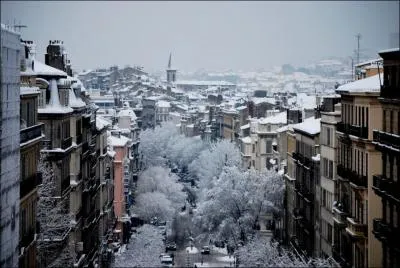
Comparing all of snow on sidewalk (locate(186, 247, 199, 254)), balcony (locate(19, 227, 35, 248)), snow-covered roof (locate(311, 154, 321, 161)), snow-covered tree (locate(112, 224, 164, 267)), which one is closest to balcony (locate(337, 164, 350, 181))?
snow-covered roof (locate(311, 154, 321, 161))

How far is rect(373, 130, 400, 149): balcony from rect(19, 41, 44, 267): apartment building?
1460cm

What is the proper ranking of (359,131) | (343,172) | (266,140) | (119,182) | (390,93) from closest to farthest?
1. (390,93)
2. (359,131)
3. (343,172)
4. (119,182)
5. (266,140)

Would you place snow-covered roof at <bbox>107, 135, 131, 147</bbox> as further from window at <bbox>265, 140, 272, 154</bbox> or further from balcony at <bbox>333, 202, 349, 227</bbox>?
balcony at <bbox>333, 202, 349, 227</bbox>

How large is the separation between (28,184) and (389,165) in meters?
15.0

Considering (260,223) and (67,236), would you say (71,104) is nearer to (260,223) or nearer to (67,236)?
(67,236)

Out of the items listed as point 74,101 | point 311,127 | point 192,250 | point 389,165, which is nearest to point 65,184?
point 74,101

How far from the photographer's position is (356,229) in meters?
42.5

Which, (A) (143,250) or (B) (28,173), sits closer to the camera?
(B) (28,173)

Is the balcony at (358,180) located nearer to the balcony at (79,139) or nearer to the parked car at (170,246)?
the balcony at (79,139)

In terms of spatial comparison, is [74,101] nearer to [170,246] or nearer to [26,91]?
[26,91]

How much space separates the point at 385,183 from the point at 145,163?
9387cm

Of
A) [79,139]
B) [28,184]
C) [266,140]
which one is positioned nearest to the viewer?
[28,184]

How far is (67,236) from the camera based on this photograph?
5141cm

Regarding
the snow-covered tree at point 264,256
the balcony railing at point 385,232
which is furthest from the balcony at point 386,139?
the snow-covered tree at point 264,256
